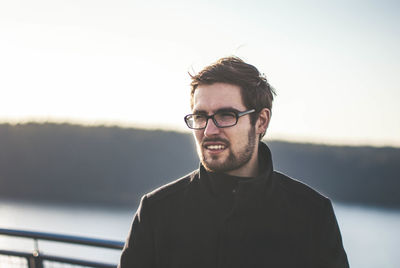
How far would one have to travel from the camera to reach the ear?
1659 millimetres

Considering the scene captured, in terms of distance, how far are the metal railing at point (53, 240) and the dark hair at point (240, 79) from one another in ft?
3.53

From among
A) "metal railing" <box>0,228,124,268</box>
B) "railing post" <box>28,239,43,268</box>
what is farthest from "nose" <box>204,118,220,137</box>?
"railing post" <box>28,239,43,268</box>

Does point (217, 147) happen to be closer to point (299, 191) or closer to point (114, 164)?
point (299, 191)

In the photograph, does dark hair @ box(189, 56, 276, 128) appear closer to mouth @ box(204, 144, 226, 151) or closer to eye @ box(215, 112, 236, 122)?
eye @ box(215, 112, 236, 122)

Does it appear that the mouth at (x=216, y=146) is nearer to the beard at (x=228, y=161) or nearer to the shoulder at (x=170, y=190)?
the beard at (x=228, y=161)

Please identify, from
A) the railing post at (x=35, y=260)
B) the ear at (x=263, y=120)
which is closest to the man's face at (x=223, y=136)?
the ear at (x=263, y=120)

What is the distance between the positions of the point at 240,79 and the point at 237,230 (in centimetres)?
71

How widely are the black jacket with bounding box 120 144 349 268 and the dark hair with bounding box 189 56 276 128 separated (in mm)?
359

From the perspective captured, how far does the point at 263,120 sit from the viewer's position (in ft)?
5.61

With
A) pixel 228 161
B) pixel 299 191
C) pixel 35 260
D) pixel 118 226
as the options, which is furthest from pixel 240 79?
pixel 118 226

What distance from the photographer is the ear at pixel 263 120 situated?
1.66 meters

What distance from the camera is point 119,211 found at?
29438 mm

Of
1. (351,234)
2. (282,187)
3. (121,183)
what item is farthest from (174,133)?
(282,187)

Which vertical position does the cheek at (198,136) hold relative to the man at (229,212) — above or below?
above
